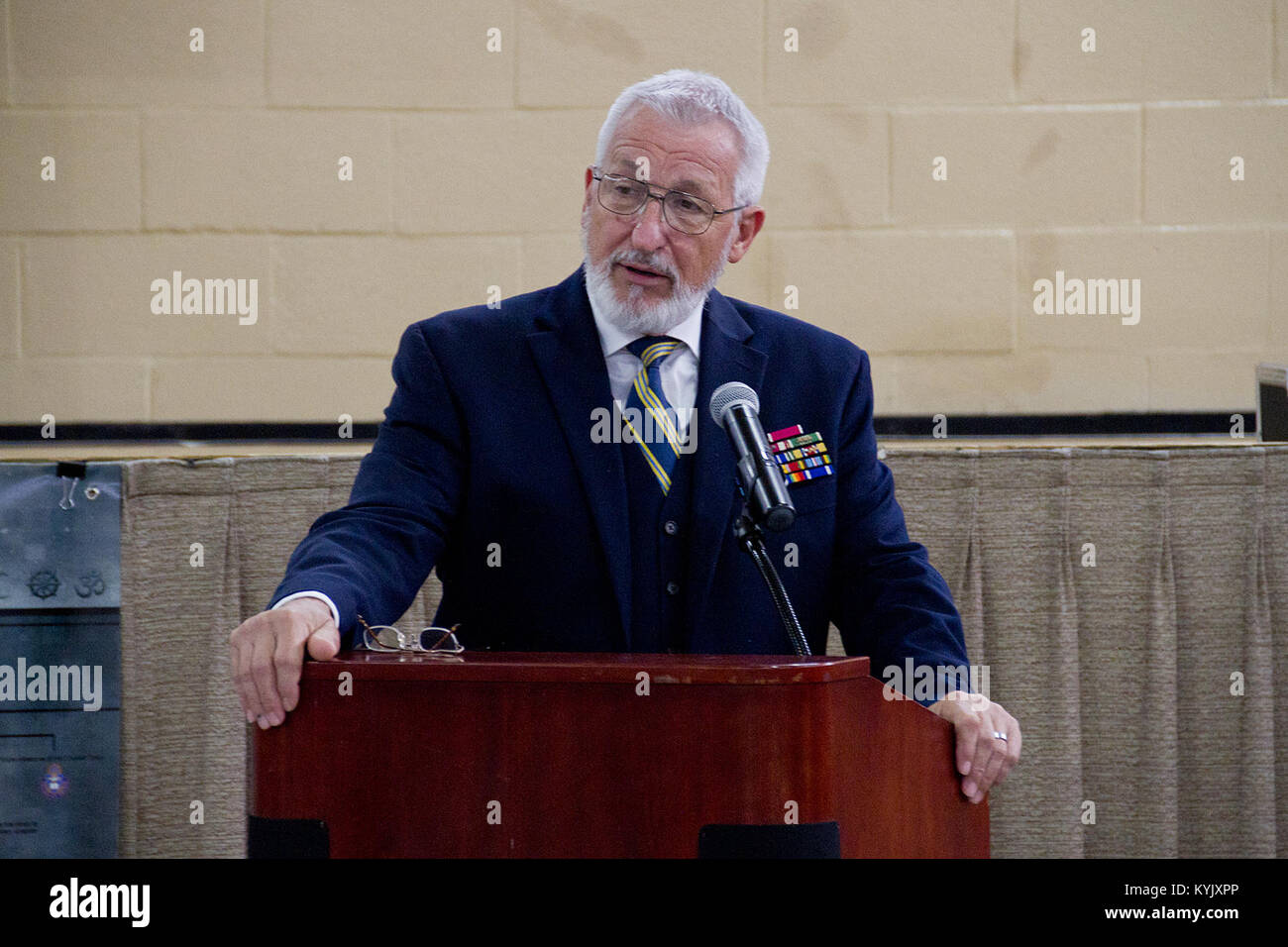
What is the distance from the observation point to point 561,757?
3.27ft

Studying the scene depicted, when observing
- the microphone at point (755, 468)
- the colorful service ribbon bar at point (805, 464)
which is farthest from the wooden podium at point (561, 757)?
the colorful service ribbon bar at point (805, 464)

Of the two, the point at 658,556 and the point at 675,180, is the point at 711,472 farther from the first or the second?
the point at 675,180

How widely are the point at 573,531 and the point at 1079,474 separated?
138cm

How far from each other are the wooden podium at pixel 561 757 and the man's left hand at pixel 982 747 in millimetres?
222

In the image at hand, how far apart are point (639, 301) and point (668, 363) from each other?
0.11 m

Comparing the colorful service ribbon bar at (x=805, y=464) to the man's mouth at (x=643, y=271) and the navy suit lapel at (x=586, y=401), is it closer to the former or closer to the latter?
the navy suit lapel at (x=586, y=401)

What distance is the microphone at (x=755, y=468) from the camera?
112cm

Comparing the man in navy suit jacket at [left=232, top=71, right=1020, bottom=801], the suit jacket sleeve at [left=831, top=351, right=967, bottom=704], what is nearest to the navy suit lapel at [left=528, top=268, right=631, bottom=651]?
the man in navy suit jacket at [left=232, top=71, right=1020, bottom=801]

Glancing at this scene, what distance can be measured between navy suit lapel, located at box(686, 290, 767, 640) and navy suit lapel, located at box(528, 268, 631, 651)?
0.29 ft

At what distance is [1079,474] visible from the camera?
261 cm

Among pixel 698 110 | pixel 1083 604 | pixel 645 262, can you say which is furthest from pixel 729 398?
pixel 1083 604

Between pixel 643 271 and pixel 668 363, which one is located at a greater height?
pixel 643 271

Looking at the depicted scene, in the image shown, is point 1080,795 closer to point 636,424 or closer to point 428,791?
point 636,424

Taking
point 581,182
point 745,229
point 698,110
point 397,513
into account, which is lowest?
point 397,513
